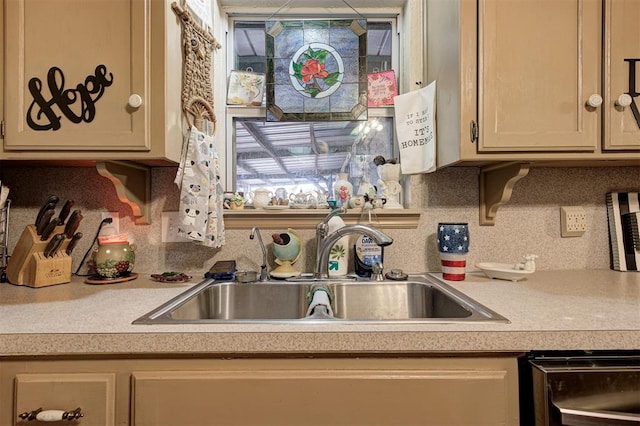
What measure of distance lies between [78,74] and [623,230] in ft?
6.65

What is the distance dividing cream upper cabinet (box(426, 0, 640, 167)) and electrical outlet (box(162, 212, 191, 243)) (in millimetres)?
1106

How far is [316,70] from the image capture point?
1523 mm

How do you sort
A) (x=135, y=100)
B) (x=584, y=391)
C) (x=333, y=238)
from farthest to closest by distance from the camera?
(x=333, y=238) < (x=135, y=100) < (x=584, y=391)

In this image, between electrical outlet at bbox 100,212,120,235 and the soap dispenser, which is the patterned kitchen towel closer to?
the soap dispenser

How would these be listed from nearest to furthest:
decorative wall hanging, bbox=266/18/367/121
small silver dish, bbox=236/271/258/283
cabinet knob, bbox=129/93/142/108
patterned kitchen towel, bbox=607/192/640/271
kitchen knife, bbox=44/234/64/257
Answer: cabinet knob, bbox=129/93/142/108 → kitchen knife, bbox=44/234/64/257 → small silver dish, bbox=236/271/258/283 → patterned kitchen towel, bbox=607/192/640/271 → decorative wall hanging, bbox=266/18/367/121

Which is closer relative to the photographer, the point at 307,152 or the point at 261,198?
the point at 261,198

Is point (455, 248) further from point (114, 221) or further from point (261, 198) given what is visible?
point (114, 221)

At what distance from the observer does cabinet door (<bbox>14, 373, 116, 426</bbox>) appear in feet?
2.40

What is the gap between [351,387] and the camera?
29.1 inches

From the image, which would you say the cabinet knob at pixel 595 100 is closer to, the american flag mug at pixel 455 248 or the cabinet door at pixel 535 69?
the cabinet door at pixel 535 69

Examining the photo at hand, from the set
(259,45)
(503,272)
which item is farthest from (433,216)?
(259,45)

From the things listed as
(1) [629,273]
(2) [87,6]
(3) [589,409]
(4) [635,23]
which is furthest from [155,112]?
(1) [629,273]

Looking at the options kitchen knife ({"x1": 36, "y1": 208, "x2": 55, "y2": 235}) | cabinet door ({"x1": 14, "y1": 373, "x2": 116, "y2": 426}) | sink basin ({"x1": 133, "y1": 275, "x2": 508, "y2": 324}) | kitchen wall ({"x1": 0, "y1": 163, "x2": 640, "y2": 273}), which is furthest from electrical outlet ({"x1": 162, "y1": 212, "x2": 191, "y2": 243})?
cabinet door ({"x1": 14, "y1": 373, "x2": 116, "y2": 426})

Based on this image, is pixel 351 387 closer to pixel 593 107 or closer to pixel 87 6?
pixel 593 107
